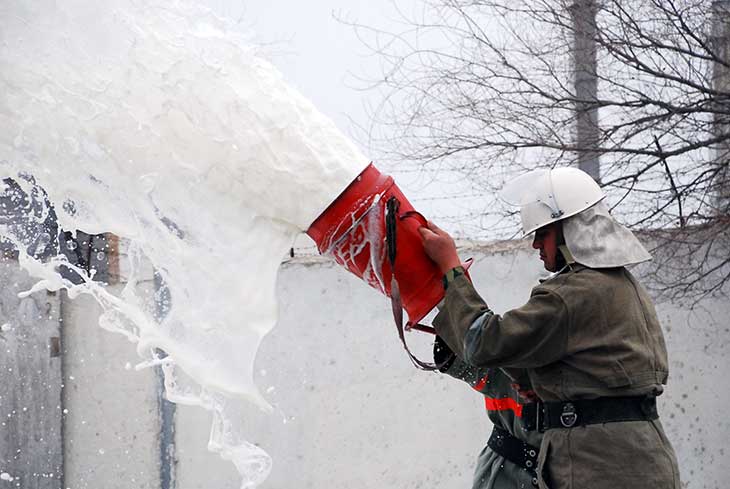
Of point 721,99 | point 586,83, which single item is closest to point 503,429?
A: point 586,83

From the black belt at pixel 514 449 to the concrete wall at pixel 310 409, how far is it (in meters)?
2.53

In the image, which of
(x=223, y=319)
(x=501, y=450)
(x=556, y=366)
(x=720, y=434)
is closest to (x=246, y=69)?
(x=223, y=319)

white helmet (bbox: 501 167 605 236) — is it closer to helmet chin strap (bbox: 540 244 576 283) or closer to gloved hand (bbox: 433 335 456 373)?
helmet chin strap (bbox: 540 244 576 283)

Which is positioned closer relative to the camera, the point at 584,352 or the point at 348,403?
the point at 584,352

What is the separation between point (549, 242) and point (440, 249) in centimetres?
45

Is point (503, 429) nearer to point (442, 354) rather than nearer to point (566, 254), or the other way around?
point (442, 354)

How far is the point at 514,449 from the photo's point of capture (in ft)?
11.9

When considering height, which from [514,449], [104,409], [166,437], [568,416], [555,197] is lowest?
[104,409]

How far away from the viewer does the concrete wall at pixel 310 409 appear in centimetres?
613

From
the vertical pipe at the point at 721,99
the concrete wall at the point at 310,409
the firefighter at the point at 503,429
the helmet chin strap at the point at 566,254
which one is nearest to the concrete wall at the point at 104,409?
the concrete wall at the point at 310,409

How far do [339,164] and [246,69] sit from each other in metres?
0.42

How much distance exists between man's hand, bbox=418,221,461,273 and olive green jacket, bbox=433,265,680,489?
2.3 inches

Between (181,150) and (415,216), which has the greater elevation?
(415,216)

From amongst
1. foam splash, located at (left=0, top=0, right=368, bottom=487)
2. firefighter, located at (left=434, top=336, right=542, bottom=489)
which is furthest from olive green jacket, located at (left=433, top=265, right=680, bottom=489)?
foam splash, located at (left=0, top=0, right=368, bottom=487)
